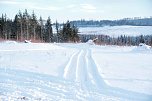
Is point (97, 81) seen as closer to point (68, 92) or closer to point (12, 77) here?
point (68, 92)

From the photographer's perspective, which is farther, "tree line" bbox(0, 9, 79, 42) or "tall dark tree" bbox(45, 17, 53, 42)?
"tall dark tree" bbox(45, 17, 53, 42)

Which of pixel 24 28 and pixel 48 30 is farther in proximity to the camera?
pixel 48 30

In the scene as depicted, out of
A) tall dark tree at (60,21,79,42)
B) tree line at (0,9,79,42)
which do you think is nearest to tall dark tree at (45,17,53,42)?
tree line at (0,9,79,42)

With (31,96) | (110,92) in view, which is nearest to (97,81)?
(110,92)

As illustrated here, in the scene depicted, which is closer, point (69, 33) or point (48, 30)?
point (69, 33)

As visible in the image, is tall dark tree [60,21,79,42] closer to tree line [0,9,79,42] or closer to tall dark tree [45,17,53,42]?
tree line [0,9,79,42]

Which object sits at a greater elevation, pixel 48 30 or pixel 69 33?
pixel 48 30

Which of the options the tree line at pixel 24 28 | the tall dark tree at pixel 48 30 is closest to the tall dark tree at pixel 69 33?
the tree line at pixel 24 28

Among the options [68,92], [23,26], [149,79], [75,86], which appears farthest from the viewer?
[23,26]

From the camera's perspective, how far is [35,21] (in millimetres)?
82562

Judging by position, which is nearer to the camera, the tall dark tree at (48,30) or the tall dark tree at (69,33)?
the tall dark tree at (69,33)

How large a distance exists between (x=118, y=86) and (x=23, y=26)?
70.2 m

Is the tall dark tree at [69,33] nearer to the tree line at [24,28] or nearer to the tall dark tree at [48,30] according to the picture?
the tree line at [24,28]

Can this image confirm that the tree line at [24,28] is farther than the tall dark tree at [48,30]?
No
